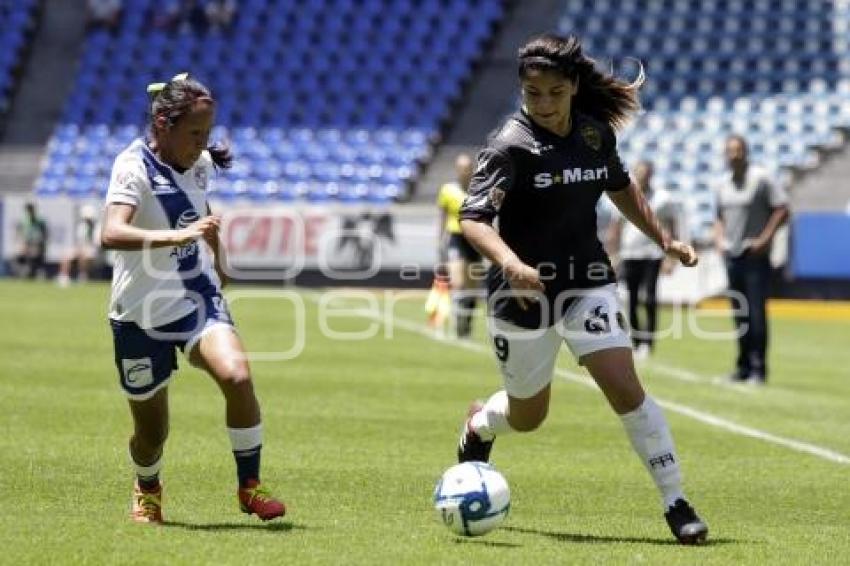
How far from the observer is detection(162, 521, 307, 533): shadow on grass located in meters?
8.08

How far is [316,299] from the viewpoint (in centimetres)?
3086

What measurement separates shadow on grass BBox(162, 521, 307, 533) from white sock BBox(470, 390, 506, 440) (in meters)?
1.28

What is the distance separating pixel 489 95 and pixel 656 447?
3194 cm

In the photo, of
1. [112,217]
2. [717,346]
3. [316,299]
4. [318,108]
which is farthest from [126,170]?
[318,108]

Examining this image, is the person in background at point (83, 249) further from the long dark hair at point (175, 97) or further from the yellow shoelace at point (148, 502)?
the long dark hair at point (175, 97)

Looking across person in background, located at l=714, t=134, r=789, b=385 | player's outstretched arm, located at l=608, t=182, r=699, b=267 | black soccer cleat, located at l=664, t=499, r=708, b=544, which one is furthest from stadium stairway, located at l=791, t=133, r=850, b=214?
black soccer cleat, located at l=664, t=499, r=708, b=544

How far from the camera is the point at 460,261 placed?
22.7 meters

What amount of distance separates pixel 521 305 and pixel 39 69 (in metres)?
36.6

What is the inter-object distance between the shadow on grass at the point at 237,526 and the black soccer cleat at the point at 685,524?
1.63 metres

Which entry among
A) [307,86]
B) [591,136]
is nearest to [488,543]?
[591,136]

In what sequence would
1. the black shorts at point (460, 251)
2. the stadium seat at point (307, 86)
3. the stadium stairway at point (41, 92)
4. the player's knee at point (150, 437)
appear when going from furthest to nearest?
1. the stadium stairway at point (41, 92)
2. the stadium seat at point (307, 86)
3. the black shorts at point (460, 251)
4. the player's knee at point (150, 437)

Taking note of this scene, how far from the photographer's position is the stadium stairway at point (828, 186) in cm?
3534

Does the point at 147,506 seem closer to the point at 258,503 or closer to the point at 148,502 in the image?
the point at 148,502

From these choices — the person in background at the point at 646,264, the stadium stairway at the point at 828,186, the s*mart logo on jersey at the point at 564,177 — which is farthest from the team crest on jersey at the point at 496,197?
the stadium stairway at the point at 828,186
